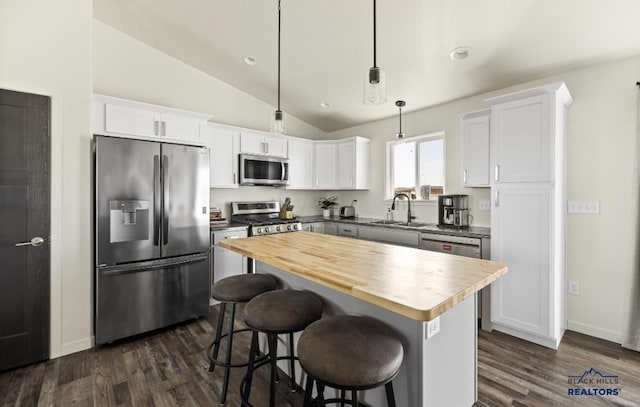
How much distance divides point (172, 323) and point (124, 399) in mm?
1010

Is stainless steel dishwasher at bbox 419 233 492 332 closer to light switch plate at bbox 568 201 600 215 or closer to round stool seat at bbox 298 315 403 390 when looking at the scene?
light switch plate at bbox 568 201 600 215

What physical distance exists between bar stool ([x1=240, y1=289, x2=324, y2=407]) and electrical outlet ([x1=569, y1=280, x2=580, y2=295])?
2670 millimetres

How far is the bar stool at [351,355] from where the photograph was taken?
3.54 ft

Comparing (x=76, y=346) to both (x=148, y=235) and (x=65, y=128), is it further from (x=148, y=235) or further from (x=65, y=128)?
(x=65, y=128)

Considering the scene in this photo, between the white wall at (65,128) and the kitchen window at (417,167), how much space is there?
376 cm

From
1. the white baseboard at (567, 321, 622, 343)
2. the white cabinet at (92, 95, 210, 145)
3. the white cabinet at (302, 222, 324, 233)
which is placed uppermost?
the white cabinet at (92, 95, 210, 145)

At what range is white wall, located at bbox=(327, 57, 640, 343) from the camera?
2.50 meters

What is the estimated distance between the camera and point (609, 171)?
2.58 meters

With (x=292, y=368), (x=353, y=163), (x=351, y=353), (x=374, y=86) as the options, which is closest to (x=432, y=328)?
(x=351, y=353)

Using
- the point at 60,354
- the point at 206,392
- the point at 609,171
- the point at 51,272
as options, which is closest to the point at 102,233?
the point at 51,272

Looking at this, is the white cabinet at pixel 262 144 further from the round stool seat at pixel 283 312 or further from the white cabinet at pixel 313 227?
the round stool seat at pixel 283 312

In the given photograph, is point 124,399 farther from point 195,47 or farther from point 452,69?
point 452,69

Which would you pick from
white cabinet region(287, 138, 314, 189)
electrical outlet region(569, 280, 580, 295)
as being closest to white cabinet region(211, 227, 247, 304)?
white cabinet region(287, 138, 314, 189)

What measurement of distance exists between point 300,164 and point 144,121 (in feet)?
7.62
